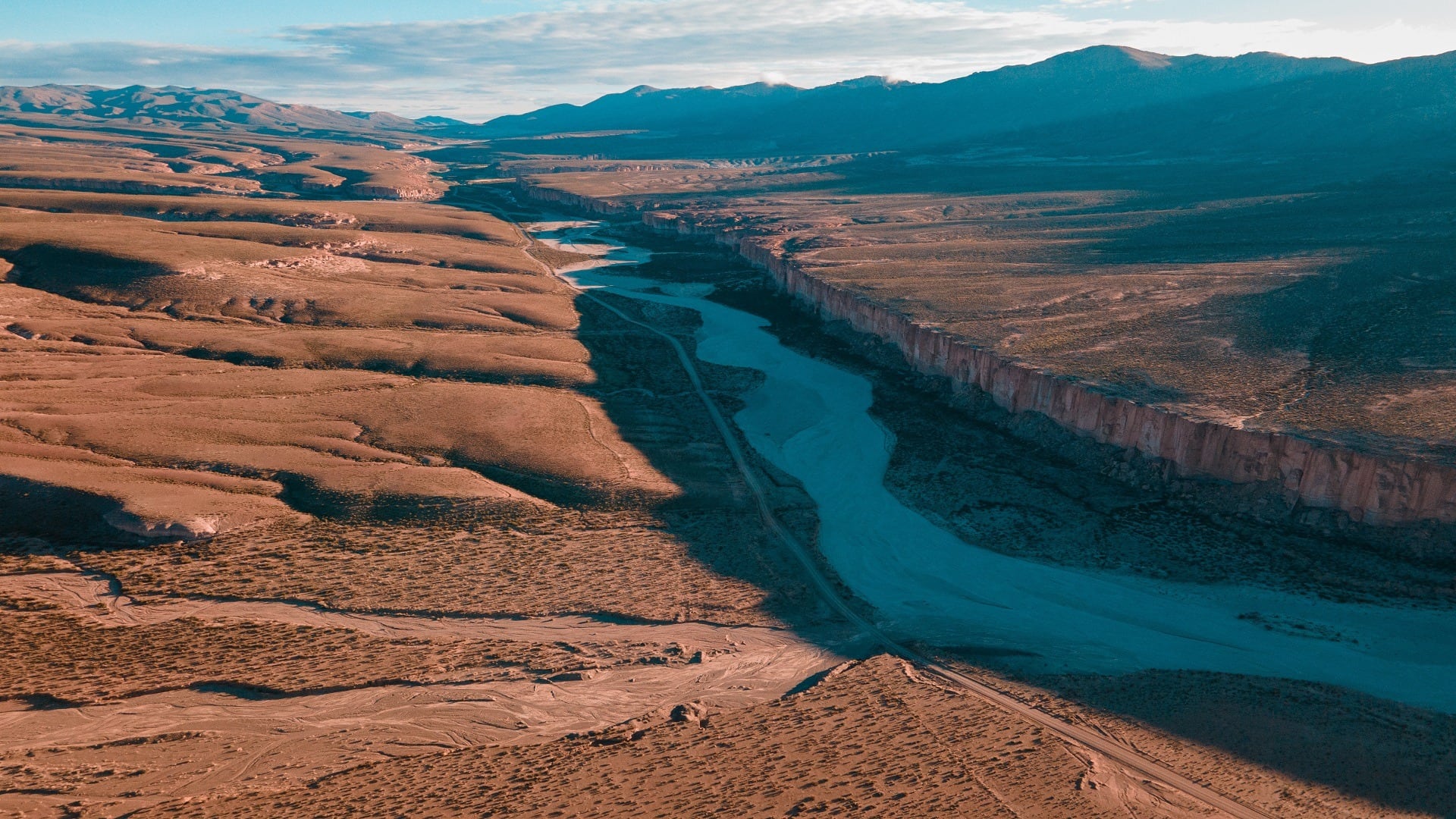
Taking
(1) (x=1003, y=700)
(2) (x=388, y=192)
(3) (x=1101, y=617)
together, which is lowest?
(1) (x=1003, y=700)

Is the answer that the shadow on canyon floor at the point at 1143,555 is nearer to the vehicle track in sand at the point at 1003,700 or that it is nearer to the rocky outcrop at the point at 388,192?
the vehicle track in sand at the point at 1003,700

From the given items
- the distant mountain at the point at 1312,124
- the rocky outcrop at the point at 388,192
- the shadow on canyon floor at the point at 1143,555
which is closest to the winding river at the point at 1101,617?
the shadow on canyon floor at the point at 1143,555

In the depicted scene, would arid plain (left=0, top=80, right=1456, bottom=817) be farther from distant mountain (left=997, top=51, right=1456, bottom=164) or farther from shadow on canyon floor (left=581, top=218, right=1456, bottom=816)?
distant mountain (left=997, top=51, right=1456, bottom=164)

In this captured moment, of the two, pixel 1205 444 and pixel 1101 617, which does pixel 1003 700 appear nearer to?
pixel 1101 617

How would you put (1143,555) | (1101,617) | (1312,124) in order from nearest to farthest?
1. (1101,617)
2. (1143,555)
3. (1312,124)

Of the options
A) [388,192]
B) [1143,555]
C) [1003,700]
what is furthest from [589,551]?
[388,192]

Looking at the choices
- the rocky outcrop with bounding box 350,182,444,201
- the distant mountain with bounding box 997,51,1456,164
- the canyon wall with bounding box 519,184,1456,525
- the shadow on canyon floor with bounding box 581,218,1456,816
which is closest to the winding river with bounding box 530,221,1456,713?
the shadow on canyon floor with bounding box 581,218,1456,816
